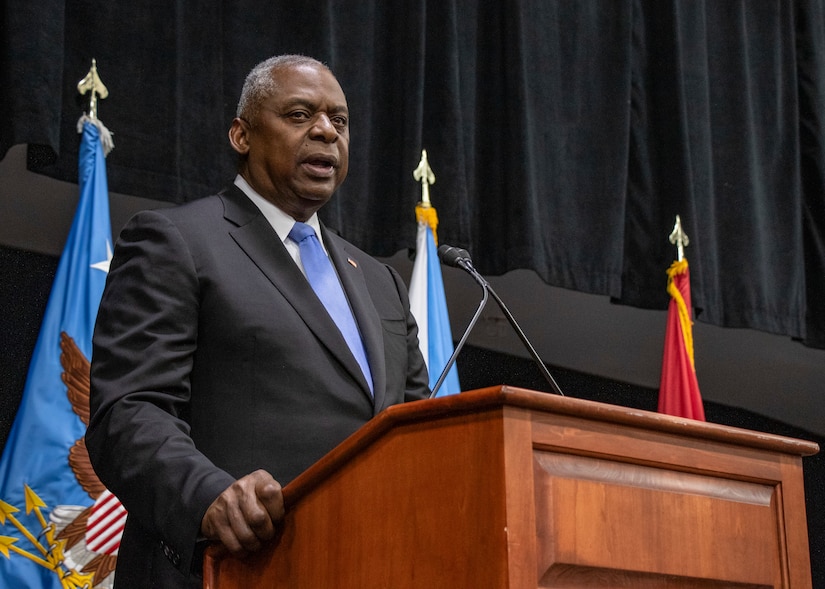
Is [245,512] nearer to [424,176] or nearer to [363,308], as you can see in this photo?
[363,308]

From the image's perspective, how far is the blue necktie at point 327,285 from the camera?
176 centimetres

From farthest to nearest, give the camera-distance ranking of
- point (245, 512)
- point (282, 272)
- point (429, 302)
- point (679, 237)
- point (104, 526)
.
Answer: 1. point (679, 237)
2. point (429, 302)
3. point (104, 526)
4. point (282, 272)
5. point (245, 512)

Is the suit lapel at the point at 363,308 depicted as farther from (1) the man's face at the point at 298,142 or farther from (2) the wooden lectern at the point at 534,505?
(2) the wooden lectern at the point at 534,505

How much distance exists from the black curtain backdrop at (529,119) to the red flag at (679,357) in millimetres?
83

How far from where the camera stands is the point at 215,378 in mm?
1626

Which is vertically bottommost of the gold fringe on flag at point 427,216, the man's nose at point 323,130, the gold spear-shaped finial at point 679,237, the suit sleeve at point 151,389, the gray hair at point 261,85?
the suit sleeve at point 151,389

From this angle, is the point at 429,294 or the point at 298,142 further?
the point at 429,294

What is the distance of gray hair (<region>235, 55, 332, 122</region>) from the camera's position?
201 cm

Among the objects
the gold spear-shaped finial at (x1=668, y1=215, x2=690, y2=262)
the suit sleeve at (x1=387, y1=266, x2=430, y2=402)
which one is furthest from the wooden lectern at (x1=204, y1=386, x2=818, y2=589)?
the gold spear-shaped finial at (x1=668, y1=215, x2=690, y2=262)

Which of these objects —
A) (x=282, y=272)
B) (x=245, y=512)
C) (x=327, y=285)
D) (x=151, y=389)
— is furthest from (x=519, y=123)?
(x=245, y=512)

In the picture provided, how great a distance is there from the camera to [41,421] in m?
2.70

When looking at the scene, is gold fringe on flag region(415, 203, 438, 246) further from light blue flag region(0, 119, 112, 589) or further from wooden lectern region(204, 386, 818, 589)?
wooden lectern region(204, 386, 818, 589)

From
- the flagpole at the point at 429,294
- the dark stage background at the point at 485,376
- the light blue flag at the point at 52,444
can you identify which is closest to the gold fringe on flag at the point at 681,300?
the flagpole at the point at 429,294

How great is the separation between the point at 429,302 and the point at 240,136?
163cm
